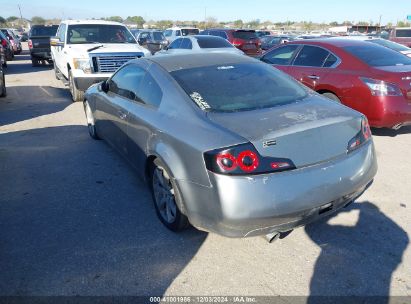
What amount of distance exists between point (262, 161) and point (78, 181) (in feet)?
9.30

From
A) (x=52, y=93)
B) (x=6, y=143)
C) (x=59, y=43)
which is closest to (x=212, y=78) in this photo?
(x=6, y=143)

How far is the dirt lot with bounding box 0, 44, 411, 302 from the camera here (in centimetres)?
265

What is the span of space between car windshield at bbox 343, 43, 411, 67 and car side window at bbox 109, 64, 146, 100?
3.87m

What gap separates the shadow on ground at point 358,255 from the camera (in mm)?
2586

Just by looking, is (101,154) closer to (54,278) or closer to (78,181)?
(78,181)

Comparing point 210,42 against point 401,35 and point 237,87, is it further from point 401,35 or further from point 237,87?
point 401,35

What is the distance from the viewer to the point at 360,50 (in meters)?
6.16

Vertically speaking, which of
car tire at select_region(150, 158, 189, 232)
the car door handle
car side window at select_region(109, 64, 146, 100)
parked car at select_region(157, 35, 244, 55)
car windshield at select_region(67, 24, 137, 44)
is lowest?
car tire at select_region(150, 158, 189, 232)

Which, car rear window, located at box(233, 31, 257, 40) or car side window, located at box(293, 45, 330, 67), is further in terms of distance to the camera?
car rear window, located at box(233, 31, 257, 40)

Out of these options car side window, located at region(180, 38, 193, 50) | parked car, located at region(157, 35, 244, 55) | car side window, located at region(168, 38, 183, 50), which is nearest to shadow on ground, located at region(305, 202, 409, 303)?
parked car, located at region(157, 35, 244, 55)

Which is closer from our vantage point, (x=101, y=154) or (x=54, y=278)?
(x=54, y=278)

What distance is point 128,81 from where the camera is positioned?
14.1ft

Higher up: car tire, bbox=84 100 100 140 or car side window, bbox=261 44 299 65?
car side window, bbox=261 44 299 65

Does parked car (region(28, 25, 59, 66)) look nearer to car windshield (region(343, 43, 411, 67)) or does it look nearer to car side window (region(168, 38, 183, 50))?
car side window (region(168, 38, 183, 50))
